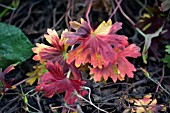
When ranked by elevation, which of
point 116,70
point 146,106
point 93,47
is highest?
point 93,47

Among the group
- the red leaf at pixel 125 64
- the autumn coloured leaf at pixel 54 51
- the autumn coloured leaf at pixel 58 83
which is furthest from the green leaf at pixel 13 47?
the red leaf at pixel 125 64

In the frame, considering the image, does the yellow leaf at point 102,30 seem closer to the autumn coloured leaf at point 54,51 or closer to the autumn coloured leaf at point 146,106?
the autumn coloured leaf at point 54,51

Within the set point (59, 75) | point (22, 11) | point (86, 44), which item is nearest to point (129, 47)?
point (86, 44)

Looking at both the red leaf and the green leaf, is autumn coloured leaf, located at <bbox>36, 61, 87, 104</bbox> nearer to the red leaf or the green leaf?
the red leaf

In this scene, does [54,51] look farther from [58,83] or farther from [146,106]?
[146,106]

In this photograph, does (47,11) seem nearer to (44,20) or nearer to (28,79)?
(44,20)

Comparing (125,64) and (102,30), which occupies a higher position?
(102,30)

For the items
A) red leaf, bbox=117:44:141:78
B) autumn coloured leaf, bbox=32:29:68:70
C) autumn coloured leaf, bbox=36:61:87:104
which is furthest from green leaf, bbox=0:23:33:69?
red leaf, bbox=117:44:141:78

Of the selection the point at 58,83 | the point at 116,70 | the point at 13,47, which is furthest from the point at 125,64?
the point at 13,47

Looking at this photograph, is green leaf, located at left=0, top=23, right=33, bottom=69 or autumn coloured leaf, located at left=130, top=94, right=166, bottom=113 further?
green leaf, located at left=0, top=23, right=33, bottom=69
